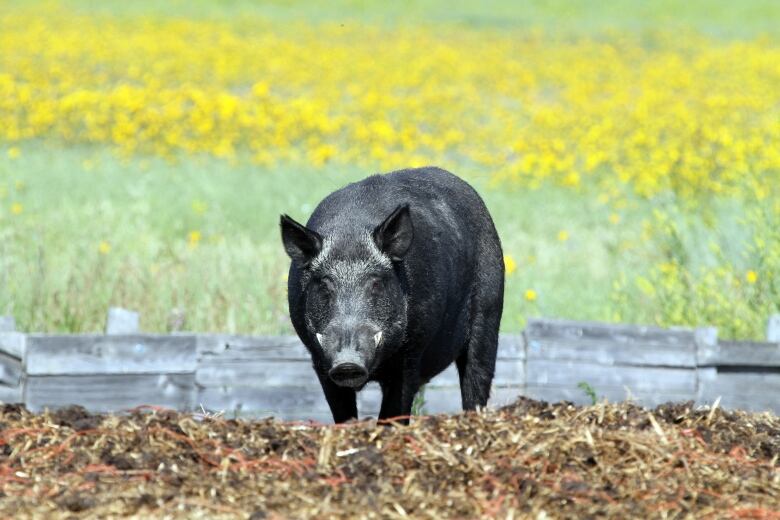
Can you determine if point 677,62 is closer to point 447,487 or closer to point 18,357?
point 18,357

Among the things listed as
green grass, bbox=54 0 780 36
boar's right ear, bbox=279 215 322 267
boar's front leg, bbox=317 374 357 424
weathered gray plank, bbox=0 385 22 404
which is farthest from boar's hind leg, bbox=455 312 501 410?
green grass, bbox=54 0 780 36

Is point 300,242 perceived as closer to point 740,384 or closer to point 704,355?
point 704,355

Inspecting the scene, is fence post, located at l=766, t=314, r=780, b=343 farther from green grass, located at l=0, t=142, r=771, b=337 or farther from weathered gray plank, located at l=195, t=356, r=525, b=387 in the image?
weathered gray plank, located at l=195, t=356, r=525, b=387

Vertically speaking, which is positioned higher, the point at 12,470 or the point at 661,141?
the point at 661,141

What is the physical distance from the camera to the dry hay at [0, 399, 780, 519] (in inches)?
152

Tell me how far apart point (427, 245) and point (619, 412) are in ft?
4.08

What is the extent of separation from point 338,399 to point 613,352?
2.87m

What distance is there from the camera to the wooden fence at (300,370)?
7.43 m

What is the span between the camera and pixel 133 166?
54.7 feet

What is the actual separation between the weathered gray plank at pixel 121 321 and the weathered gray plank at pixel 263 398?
0.60 m

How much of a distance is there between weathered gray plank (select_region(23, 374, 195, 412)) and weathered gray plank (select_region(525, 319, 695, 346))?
6.90 feet

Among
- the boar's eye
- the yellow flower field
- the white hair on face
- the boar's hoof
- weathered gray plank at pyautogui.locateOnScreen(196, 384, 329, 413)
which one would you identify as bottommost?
weathered gray plank at pyautogui.locateOnScreen(196, 384, 329, 413)

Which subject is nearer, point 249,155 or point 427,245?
point 427,245

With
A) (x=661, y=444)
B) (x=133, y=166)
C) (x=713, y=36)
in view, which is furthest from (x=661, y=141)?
(x=713, y=36)
